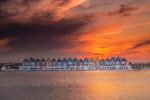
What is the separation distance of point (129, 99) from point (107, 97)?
4299 millimetres

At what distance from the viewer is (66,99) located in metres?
68.5

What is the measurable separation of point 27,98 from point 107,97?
12269 mm

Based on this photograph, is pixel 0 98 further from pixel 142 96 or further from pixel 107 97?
pixel 142 96

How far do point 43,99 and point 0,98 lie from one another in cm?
637

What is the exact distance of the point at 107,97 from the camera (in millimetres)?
69938

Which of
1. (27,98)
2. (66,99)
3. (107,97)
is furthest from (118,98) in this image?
(27,98)

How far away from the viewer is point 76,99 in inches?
2734

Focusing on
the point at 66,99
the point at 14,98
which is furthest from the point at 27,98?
the point at 66,99

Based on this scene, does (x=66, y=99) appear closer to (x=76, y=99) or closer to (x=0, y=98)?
(x=76, y=99)

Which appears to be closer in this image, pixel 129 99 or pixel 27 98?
pixel 129 99

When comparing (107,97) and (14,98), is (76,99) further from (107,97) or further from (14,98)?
(14,98)

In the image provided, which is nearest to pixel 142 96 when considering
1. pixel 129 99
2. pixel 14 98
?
pixel 129 99

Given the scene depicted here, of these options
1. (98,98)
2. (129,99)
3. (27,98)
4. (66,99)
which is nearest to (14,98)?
(27,98)

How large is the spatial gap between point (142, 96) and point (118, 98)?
4121 millimetres
